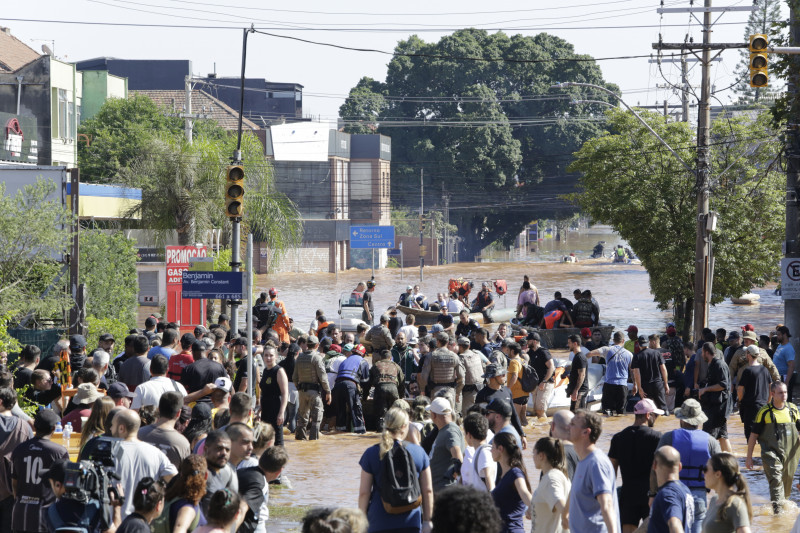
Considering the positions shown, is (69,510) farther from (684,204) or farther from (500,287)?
(500,287)

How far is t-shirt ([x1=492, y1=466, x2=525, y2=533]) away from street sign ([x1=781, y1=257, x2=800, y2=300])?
15.9 m

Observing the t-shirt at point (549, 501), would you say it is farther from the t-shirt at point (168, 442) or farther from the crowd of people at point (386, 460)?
the t-shirt at point (168, 442)

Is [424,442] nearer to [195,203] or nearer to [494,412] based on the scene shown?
[494,412]

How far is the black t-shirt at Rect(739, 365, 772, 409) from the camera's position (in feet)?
42.0

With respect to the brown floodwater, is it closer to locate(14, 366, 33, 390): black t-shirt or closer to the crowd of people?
the crowd of people

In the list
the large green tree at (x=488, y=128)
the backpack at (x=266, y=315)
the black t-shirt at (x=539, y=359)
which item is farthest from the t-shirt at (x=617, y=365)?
the large green tree at (x=488, y=128)

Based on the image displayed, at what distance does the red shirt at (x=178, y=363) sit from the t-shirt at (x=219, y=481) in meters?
6.84

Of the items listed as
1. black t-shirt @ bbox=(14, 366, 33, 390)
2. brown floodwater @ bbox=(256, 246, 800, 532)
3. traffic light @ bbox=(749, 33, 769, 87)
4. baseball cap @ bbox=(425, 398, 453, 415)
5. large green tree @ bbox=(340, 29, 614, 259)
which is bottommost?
brown floodwater @ bbox=(256, 246, 800, 532)

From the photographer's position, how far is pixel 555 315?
93.3 feet

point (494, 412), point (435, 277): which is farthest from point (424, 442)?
point (435, 277)

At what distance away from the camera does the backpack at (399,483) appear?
23.6ft

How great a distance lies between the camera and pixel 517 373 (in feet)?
50.7

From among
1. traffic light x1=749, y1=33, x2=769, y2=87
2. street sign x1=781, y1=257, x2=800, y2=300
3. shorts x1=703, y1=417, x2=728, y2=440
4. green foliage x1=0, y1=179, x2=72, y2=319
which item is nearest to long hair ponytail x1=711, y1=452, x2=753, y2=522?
shorts x1=703, y1=417, x2=728, y2=440

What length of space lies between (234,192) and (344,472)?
459 cm
